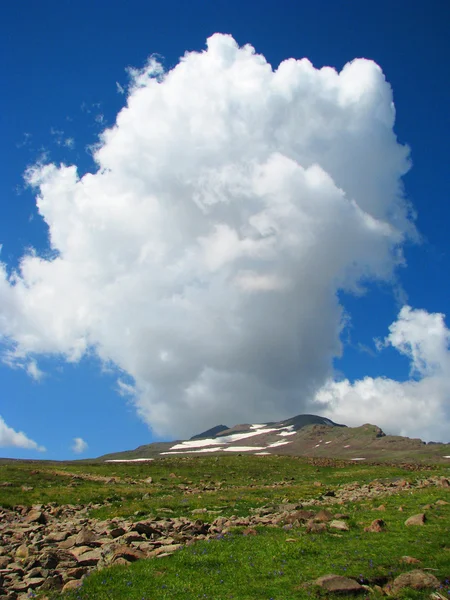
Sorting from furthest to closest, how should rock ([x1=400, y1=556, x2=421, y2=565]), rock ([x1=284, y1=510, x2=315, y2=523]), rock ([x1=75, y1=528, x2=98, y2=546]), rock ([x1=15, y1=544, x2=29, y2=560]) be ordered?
rock ([x1=284, y1=510, x2=315, y2=523]) → rock ([x1=75, y1=528, x2=98, y2=546]) → rock ([x1=15, y1=544, x2=29, y2=560]) → rock ([x1=400, y1=556, x2=421, y2=565])

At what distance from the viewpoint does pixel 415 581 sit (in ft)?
41.4

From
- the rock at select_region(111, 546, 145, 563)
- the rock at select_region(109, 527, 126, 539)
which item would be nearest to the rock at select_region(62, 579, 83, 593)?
the rock at select_region(111, 546, 145, 563)

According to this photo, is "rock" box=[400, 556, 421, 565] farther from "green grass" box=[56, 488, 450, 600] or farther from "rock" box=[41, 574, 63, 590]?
"rock" box=[41, 574, 63, 590]

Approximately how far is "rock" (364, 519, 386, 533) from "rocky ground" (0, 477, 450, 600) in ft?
0.15

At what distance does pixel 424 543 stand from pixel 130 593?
11673 millimetres

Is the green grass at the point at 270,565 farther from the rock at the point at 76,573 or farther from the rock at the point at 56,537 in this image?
the rock at the point at 56,537

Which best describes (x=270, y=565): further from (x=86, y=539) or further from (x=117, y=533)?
(x=86, y=539)

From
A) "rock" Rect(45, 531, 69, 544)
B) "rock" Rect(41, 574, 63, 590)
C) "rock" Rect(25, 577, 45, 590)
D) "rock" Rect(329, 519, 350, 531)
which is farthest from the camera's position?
"rock" Rect(45, 531, 69, 544)

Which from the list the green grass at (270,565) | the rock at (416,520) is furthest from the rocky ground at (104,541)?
the green grass at (270,565)

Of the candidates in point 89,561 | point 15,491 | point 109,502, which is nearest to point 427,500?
point 89,561

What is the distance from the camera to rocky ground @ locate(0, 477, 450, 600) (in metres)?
14.1

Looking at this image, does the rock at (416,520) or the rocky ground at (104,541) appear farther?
the rock at (416,520)

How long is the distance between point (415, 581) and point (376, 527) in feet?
25.3

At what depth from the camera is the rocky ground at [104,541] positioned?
556 inches
